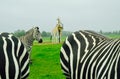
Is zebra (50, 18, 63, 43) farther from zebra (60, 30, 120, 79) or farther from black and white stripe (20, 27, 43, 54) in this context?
zebra (60, 30, 120, 79)

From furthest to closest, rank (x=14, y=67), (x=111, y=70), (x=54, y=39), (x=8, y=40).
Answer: (x=54, y=39) < (x=8, y=40) < (x=14, y=67) < (x=111, y=70)

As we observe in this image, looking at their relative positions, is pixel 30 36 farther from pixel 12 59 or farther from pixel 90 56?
pixel 12 59

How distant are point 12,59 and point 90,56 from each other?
1.04 metres

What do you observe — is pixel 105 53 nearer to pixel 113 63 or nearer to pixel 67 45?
pixel 113 63

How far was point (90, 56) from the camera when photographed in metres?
4.88

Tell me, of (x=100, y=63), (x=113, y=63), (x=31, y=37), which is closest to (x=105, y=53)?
(x=100, y=63)

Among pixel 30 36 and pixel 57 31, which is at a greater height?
pixel 30 36

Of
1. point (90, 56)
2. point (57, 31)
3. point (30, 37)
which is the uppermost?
point (90, 56)

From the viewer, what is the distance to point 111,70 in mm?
3758

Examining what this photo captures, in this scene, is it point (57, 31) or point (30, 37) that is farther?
point (57, 31)

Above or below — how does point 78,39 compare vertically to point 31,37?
above

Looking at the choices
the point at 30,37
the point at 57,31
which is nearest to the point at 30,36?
the point at 30,37

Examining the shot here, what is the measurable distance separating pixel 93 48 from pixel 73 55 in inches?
18.7

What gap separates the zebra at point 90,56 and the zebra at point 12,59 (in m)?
0.74
